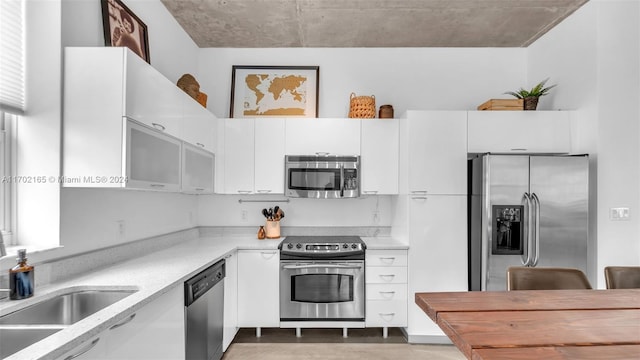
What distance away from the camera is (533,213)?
9.16ft

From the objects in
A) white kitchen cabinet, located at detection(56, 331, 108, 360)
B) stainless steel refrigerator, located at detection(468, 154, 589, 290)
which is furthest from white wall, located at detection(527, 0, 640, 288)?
white kitchen cabinet, located at detection(56, 331, 108, 360)

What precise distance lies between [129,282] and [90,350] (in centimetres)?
56

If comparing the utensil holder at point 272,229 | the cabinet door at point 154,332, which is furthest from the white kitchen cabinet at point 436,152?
the cabinet door at point 154,332

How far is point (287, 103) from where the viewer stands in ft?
12.2

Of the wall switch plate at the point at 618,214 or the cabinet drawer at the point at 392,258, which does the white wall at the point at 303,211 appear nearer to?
the cabinet drawer at the point at 392,258

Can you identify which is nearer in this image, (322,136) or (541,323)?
(541,323)

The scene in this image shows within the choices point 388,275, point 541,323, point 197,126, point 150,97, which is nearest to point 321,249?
point 388,275

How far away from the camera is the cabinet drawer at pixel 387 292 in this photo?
123 inches

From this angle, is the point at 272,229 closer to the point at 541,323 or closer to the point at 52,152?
the point at 52,152

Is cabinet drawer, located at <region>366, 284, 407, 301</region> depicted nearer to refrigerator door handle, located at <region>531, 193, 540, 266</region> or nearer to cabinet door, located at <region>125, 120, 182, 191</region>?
refrigerator door handle, located at <region>531, 193, 540, 266</region>

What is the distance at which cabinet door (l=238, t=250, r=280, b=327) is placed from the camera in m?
3.10

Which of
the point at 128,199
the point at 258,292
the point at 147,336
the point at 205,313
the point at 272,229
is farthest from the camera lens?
the point at 272,229

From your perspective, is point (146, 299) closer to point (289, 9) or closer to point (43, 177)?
point (43, 177)

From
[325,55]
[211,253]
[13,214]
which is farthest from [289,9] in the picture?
[13,214]
